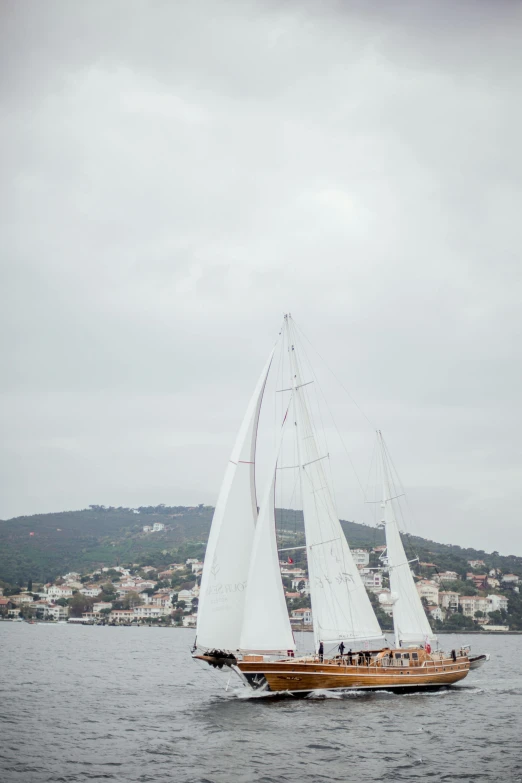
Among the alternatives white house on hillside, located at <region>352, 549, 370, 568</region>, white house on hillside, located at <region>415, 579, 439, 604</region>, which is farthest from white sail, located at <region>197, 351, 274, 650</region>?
white house on hillside, located at <region>352, 549, 370, 568</region>

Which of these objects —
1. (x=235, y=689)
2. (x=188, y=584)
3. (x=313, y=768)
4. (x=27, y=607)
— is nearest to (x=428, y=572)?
(x=188, y=584)

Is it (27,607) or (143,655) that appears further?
(27,607)

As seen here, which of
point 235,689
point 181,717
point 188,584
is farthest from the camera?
point 188,584

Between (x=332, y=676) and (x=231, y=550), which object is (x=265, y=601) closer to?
(x=231, y=550)

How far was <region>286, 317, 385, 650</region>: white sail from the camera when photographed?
36.7 meters

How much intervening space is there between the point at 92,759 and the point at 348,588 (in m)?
16.1

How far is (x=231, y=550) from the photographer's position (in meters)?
35.2

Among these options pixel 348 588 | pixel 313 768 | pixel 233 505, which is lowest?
pixel 313 768

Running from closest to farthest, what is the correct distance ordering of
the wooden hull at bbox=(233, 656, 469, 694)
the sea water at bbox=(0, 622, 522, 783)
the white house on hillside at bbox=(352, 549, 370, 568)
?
the sea water at bbox=(0, 622, 522, 783), the wooden hull at bbox=(233, 656, 469, 694), the white house on hillside at bbox=(352, 549, 370, 568)

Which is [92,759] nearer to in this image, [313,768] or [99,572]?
[313,768]

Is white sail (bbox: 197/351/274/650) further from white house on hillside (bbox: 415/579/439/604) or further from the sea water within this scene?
white house on hillside (bbox: 415/579/439/604)

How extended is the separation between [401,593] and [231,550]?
40.0 feet

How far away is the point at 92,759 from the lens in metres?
24.9

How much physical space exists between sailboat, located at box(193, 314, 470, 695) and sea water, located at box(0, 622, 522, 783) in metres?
1.24
